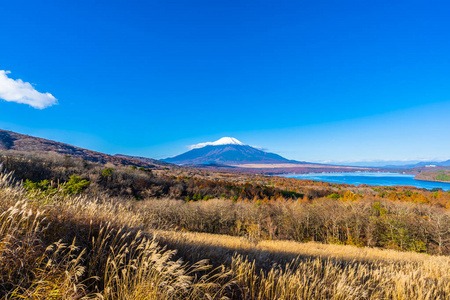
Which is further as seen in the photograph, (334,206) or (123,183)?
(123,183)

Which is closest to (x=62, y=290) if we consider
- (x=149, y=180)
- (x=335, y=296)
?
(x=335, y=296)

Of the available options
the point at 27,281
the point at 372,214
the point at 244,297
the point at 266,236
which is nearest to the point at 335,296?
the point at 244,297

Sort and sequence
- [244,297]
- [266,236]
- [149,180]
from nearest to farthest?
[244,297], [266,236], [149,180]

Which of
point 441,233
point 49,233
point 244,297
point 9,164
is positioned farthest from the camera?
point 9,164

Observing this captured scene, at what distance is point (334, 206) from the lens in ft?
126

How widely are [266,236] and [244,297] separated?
33070mm

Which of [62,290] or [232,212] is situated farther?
[232,212]

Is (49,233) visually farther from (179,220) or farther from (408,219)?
(408,219)

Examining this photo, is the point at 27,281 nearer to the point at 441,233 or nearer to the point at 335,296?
the point at 335,296

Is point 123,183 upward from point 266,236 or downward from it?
upward

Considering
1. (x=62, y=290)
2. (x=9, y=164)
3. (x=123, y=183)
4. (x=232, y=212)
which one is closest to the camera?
(x=62, y=290)

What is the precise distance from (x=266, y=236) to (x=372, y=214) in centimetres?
1921

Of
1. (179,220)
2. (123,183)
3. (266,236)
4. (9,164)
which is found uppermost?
(9,164)

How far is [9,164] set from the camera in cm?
3141
